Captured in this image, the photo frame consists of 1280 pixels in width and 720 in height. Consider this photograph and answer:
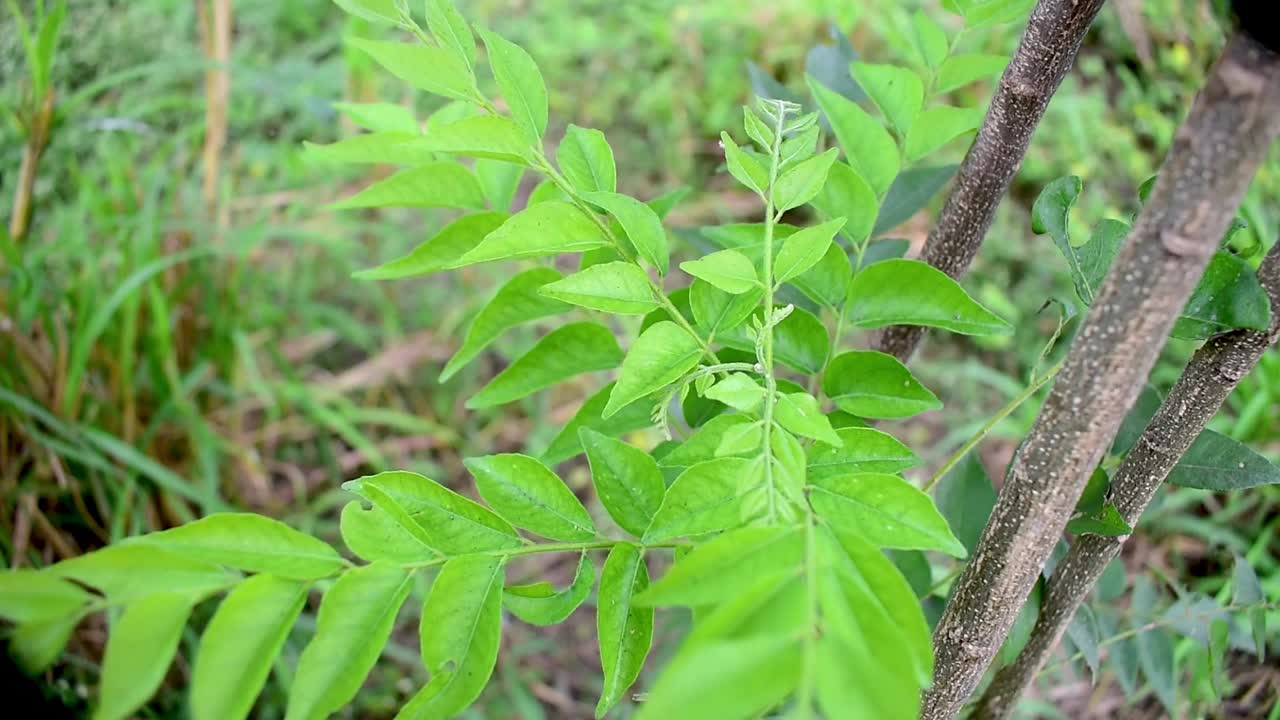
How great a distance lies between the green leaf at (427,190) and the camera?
0.60 metres

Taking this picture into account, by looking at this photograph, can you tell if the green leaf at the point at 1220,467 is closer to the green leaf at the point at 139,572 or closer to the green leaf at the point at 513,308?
the green leaf at the point at 513,308

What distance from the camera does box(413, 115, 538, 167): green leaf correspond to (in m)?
0.46

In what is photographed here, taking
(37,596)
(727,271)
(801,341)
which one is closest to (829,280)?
(801,341)

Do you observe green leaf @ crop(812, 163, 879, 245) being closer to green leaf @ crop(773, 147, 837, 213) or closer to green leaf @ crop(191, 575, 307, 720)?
green leaf @ crop(773, 147, 837, 213)

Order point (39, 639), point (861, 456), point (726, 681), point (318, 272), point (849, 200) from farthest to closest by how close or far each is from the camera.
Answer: point (318, 272), point (849, 200), point (861, 456), point (39, 639), point (726, 681)

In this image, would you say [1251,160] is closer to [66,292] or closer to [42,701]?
[42,701]

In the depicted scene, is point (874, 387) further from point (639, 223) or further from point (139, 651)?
point (139, 651)

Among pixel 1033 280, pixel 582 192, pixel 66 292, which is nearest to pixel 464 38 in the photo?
pixel 582 192

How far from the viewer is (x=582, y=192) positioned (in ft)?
1.63

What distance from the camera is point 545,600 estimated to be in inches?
20.3

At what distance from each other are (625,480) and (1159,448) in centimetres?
31

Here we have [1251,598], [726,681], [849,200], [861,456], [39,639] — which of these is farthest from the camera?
[1251,598]

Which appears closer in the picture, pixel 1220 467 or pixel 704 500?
pixel 704 500

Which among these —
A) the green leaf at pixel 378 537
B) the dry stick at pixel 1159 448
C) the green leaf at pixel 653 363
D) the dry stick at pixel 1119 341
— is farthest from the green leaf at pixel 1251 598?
the green leaf at pixel 378 537
